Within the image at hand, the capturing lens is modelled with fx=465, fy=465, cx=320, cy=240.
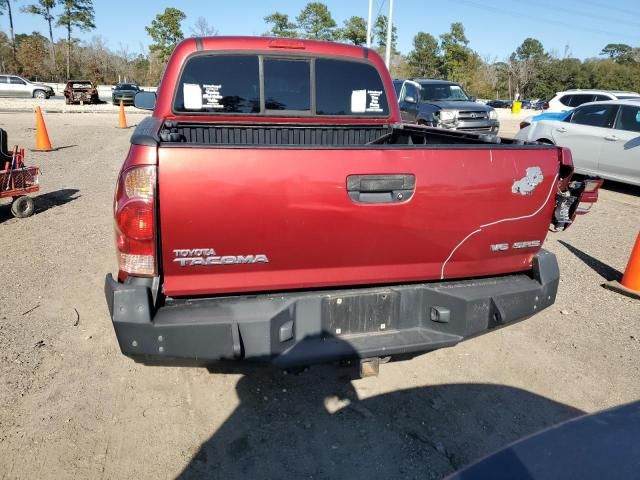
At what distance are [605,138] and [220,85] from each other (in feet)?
27.0

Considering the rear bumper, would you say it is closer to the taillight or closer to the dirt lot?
the taillight

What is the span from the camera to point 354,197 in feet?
7.47

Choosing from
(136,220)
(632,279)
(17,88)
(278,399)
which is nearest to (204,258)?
(136,220)

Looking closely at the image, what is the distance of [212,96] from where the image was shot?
3.69 m

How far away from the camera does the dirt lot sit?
2.44m

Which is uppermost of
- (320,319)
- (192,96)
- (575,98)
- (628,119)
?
(575,98)

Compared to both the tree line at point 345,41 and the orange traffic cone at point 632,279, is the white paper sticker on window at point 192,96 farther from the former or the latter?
the tree line at point 345,41

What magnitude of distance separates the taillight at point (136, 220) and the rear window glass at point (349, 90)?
2.23m

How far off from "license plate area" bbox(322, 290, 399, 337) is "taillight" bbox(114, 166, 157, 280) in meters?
0.89

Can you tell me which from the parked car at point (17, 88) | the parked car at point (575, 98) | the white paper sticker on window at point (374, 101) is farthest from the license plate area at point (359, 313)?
the parked car at point (17, 88)

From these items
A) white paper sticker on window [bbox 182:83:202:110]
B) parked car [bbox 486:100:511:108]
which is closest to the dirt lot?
white paper sticker on window [bbox 182:83:202:110]

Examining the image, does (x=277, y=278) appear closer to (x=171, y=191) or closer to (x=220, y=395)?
(x=171, y=191)

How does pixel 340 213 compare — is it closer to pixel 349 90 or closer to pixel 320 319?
pixel 320 319

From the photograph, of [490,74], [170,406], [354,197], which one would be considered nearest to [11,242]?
[170,406]
